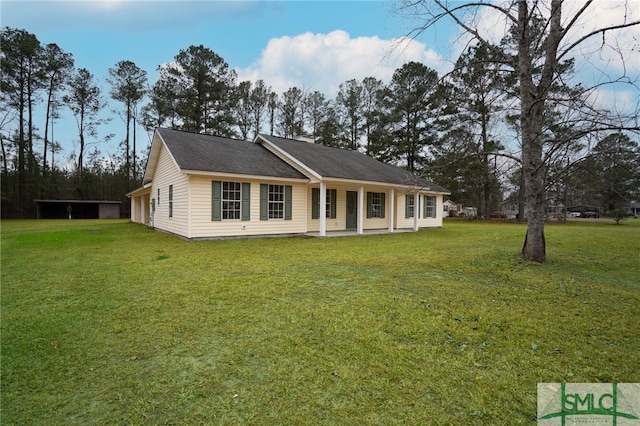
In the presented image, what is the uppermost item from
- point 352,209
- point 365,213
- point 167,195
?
point 167,195

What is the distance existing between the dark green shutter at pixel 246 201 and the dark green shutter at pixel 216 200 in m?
0.85

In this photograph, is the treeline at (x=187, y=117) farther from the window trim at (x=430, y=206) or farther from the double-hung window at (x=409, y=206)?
the double-hung window at (x=409, y=206)

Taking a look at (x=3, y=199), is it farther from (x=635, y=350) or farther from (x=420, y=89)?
(x=635, y=350)

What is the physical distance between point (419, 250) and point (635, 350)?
6503 millimetres

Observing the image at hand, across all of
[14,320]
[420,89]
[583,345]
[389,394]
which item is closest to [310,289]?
[389,394]

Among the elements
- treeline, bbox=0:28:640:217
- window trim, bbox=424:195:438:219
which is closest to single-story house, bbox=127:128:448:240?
window trim, bbox=424:195:438:219

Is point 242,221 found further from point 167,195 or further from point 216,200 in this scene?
point 167,195

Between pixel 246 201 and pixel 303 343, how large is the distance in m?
9.23

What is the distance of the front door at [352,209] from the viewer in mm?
15531

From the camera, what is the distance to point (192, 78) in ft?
89.6

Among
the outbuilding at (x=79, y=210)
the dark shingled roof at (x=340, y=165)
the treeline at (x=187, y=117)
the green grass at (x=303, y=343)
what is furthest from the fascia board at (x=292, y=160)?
the outbuilding at (x=79, y=210)

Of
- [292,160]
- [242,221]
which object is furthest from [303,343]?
[292,160]

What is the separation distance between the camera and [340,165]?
1527 cm

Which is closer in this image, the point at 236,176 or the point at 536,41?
the point at 536,41
